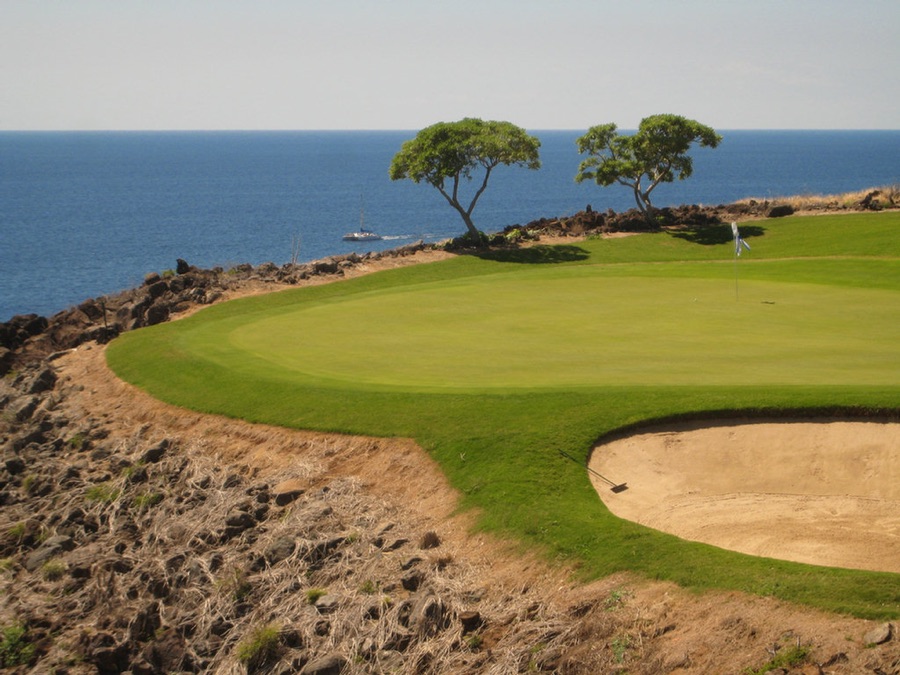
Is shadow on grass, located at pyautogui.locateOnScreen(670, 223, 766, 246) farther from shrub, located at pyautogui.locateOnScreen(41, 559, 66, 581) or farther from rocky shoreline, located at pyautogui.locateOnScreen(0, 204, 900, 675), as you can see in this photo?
shrub, located at pyautogui.locateOnScreen(41, 559, 66, 581)

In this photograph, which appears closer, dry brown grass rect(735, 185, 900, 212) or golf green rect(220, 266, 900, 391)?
golf green rect(220, 266, 900, 391)

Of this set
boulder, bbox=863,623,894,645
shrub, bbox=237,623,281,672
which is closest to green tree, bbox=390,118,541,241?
shrub, bbox=237,623,281,672

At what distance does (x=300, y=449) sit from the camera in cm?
1923

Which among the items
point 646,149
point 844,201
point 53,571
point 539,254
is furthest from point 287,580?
point 844,201

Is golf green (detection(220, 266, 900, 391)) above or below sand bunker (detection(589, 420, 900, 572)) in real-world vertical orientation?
above

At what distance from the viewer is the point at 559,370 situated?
20.5m

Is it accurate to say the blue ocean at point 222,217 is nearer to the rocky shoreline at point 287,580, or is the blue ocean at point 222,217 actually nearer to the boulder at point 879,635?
the rocky shoreline at point 287,580

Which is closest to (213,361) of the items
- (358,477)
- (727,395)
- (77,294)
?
(358,477)

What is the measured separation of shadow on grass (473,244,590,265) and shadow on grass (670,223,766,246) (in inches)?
239

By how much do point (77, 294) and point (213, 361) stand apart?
183ft

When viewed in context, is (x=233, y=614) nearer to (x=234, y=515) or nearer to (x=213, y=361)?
(x=234, y=515)

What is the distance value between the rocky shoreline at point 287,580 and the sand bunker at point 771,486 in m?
2.20

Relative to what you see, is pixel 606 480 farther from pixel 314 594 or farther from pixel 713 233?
pixel 713 233

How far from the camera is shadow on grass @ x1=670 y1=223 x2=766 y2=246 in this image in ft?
148
